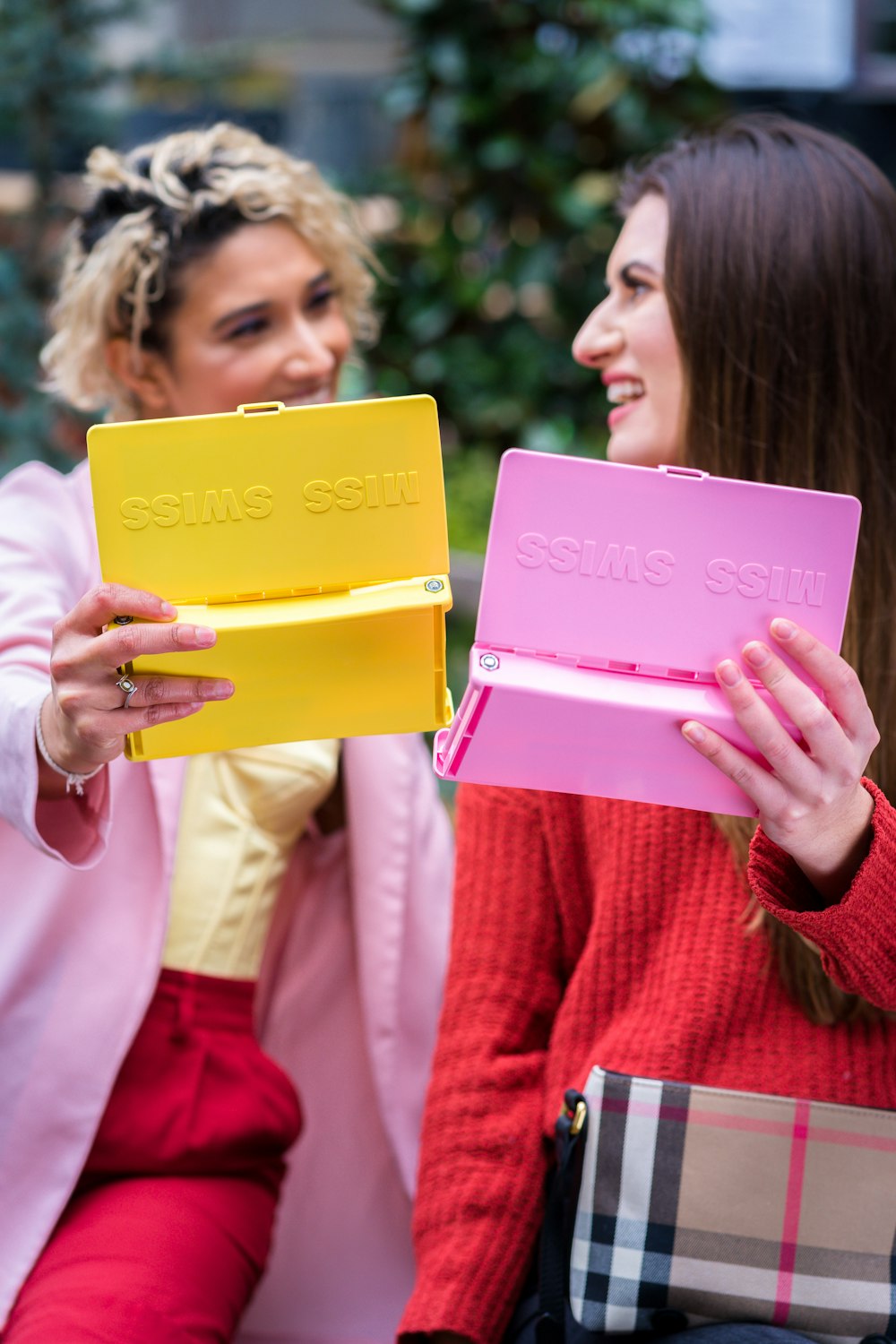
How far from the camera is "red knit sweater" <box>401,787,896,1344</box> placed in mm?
1025

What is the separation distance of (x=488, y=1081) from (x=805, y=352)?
0.67 meters

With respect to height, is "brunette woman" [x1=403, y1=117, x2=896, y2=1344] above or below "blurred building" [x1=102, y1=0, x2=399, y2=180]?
below

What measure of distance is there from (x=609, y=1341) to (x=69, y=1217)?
527 millimetres

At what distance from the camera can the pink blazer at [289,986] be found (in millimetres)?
1237

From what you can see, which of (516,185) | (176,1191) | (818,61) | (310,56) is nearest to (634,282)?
(176,1191)

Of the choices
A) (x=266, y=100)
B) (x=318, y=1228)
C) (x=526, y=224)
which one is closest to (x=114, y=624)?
(x=318, y=1228)

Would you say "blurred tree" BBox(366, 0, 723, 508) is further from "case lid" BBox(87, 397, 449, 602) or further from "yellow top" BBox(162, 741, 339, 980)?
"case lid" BBox(87, 397, 449, 602)

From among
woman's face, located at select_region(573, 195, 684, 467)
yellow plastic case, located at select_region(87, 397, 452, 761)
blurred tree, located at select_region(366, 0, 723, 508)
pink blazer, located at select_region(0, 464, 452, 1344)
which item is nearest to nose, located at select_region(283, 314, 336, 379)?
pink blazer, located at select_region(0, 464, 452, 1344)

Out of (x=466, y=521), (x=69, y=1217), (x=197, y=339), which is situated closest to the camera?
(x=69, y=1217)

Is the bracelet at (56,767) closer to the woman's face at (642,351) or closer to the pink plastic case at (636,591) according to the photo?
the pink plastic case at (636,591)

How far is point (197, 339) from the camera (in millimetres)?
1482

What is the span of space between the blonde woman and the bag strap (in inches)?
13.5

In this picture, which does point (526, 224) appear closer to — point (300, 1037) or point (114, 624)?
point (300, 1037)

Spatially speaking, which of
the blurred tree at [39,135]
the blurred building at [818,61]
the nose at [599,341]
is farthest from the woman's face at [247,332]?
the blurred building at [818,61]
